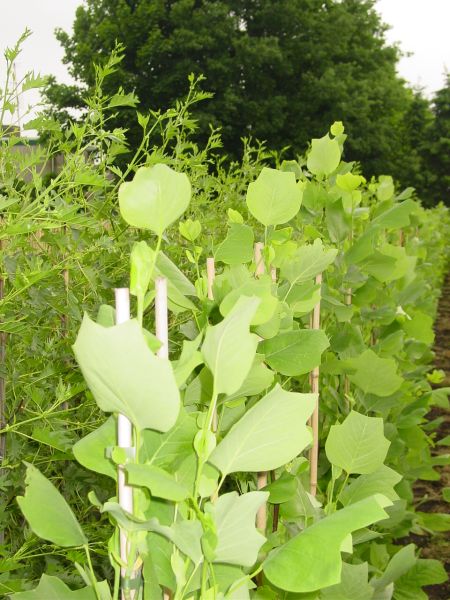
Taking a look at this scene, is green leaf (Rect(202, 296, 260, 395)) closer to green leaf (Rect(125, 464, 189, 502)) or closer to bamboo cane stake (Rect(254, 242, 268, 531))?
green leaf (Rect(125, 464, 189, 502))

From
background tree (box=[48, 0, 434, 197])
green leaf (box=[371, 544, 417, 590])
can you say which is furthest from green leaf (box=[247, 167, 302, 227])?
background tree (box=[48, 0, 434, 197])

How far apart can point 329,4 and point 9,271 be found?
3065cm

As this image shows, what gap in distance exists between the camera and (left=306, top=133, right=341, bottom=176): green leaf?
2.12 m

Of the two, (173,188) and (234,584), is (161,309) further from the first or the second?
(234,584)

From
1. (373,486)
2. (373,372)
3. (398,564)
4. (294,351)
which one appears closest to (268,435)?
(294,351)

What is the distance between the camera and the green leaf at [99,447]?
716 mm

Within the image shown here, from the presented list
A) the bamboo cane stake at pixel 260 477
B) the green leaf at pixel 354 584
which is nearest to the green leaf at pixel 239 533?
the bamboo cane stake at pixel 260 477

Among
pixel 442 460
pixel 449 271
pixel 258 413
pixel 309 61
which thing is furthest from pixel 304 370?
pixel 309 61

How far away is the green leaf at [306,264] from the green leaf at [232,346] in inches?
26.4

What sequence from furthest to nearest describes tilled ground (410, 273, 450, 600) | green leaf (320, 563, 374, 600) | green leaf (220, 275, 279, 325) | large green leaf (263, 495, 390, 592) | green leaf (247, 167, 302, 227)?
tilled ground (410, 273, 450, 600), green leaf (320, 563, 374, 600), green leaf (247, 167, 302, 227), green leaf (220, 275, 279, 325), large green leaf (263, 495, 390, 592)

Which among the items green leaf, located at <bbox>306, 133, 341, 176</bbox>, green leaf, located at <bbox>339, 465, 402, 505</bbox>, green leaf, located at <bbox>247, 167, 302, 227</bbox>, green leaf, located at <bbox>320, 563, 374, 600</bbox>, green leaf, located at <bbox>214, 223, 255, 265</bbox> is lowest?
green leaf, located at <bbox>320, 563, 374, 600</bbox>

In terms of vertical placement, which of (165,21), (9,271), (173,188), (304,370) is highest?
(165,21)

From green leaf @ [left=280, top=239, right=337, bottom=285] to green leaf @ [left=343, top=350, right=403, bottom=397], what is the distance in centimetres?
83

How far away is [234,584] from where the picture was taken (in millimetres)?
754
